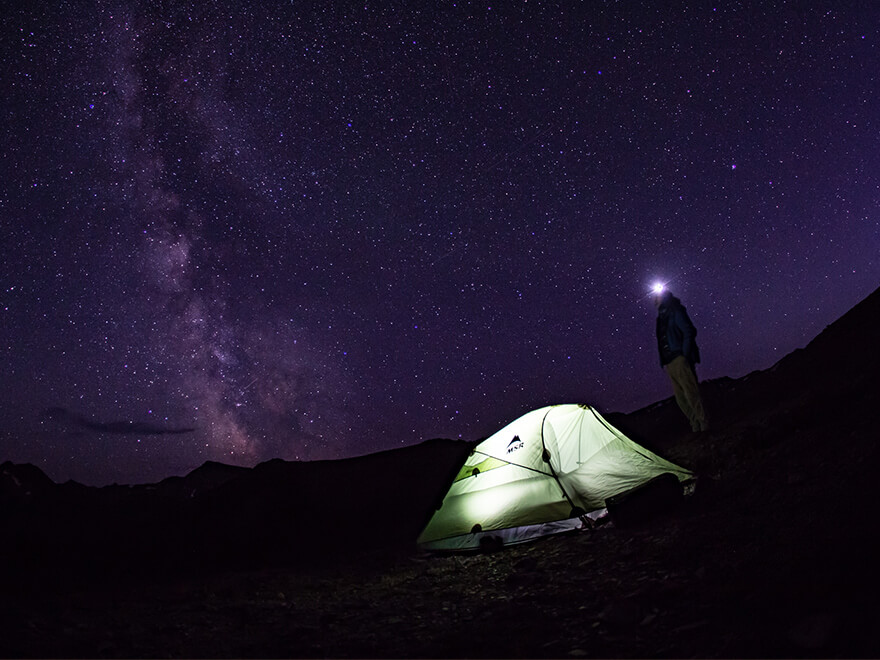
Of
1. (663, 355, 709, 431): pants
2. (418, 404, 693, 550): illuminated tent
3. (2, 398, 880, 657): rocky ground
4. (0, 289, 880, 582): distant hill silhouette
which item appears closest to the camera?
(2, 398, 880, 657): rocky ground

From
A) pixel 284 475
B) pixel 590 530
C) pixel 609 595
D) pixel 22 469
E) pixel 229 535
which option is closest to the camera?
pixel 609 595

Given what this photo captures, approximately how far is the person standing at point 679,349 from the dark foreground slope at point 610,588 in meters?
0.88

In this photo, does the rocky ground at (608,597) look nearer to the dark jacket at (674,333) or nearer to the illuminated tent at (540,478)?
the illuminated tent at (540,478)

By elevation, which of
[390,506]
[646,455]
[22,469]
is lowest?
[390,506]

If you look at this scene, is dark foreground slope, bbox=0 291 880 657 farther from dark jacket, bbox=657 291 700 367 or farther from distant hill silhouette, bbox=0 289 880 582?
dark jacket, bbox=657 291 700 367

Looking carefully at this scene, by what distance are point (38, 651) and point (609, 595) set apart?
17.1ft

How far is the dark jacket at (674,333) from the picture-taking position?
30.4 feet

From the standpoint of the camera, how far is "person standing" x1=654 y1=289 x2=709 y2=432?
9266 millimetres

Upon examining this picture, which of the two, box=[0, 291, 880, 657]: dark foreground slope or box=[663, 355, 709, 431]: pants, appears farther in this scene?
box=[663, 355, 709, 431]: pants

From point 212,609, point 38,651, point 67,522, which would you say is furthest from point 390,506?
point 38,651

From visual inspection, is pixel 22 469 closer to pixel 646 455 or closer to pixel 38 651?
pixel 38 651

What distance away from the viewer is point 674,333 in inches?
370

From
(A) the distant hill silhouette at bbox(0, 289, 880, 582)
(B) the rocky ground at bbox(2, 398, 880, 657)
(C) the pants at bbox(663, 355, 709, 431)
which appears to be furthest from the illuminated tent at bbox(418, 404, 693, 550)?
(C) the pants at bbox(663, 355, 709, 431)

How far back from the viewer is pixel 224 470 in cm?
4022
